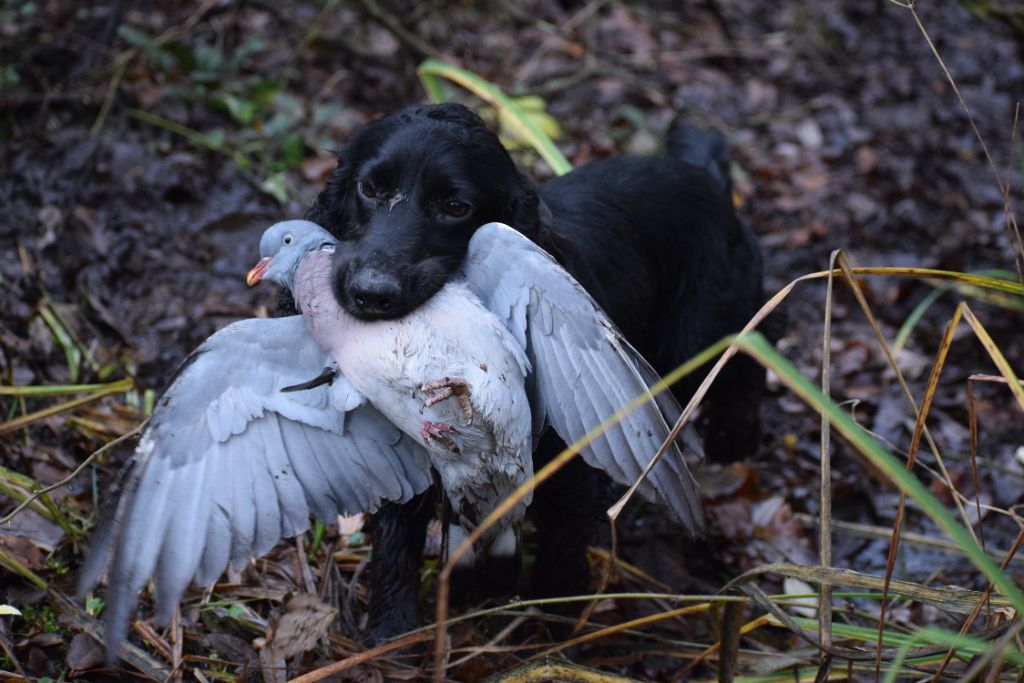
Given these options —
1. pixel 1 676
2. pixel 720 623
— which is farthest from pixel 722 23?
pixel 1 676

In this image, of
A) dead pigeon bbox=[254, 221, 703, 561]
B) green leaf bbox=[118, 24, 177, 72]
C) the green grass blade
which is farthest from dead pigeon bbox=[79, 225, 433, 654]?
Result: green leaf bbox=[118, 24, 177, 72]

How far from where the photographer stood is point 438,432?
2160 mm

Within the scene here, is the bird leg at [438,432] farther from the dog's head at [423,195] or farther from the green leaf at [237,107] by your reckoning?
the green leaf at [237,107]

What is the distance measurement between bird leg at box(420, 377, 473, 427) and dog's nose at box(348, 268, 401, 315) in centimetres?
21

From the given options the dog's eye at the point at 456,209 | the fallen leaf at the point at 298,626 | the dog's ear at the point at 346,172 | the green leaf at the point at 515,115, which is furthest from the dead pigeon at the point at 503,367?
the green leaf at the point at 515,115

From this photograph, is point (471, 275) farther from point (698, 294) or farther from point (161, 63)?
point (161, 63)

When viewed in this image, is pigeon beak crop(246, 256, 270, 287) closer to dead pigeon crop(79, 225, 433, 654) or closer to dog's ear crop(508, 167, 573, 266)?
dead pigeon crop(79, 225, 433, 654)

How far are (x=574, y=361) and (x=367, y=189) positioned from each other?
800 millimetres

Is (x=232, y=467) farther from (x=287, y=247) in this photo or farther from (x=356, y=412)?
(x=287, y=247)

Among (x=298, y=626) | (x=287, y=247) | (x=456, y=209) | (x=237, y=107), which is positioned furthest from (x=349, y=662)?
(x=237, y=107)

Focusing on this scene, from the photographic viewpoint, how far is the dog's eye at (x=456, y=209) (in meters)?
2.60

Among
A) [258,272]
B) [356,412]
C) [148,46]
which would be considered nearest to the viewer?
[356,412]

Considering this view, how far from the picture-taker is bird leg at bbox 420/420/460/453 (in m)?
2.15

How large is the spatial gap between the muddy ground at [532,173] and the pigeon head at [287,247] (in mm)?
802
